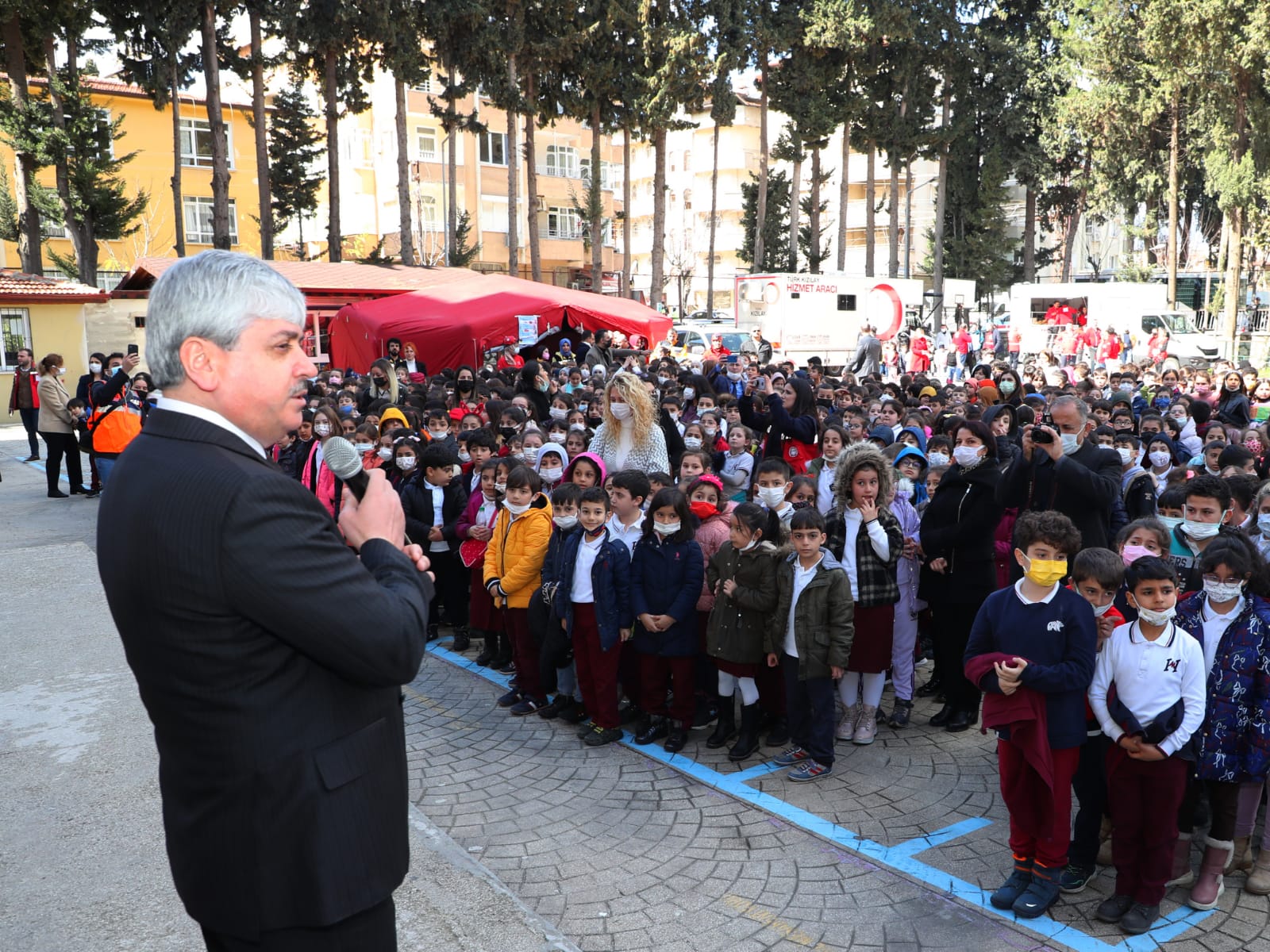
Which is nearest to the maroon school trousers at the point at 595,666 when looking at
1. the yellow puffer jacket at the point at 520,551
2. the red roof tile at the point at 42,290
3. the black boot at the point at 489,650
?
the yellow puffer jacket at the point at 520,551

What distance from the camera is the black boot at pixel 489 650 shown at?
287 inches

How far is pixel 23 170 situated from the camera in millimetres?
25562

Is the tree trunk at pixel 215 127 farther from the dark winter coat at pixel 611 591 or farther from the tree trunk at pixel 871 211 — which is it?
the tree trunk at pixel 871 211

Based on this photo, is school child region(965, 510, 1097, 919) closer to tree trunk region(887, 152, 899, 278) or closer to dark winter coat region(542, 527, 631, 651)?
dark winter coat region(542, 527, 631, 651)

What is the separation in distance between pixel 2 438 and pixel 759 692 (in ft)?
66.4

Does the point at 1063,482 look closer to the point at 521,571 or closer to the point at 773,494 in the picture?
the point at 773,494

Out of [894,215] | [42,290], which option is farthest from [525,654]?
[894,215]

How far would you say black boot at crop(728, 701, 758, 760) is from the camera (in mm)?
5523

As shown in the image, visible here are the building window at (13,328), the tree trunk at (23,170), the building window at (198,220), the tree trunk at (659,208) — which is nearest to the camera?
the building window at (13,328)

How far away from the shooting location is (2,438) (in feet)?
66.9

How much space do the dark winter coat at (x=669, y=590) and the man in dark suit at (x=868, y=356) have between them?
19.0 m

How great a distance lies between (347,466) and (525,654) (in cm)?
451

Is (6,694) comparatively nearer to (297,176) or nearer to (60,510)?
(60,510)

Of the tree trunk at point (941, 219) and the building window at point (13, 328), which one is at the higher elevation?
the tree trunk at point (941, 219)
